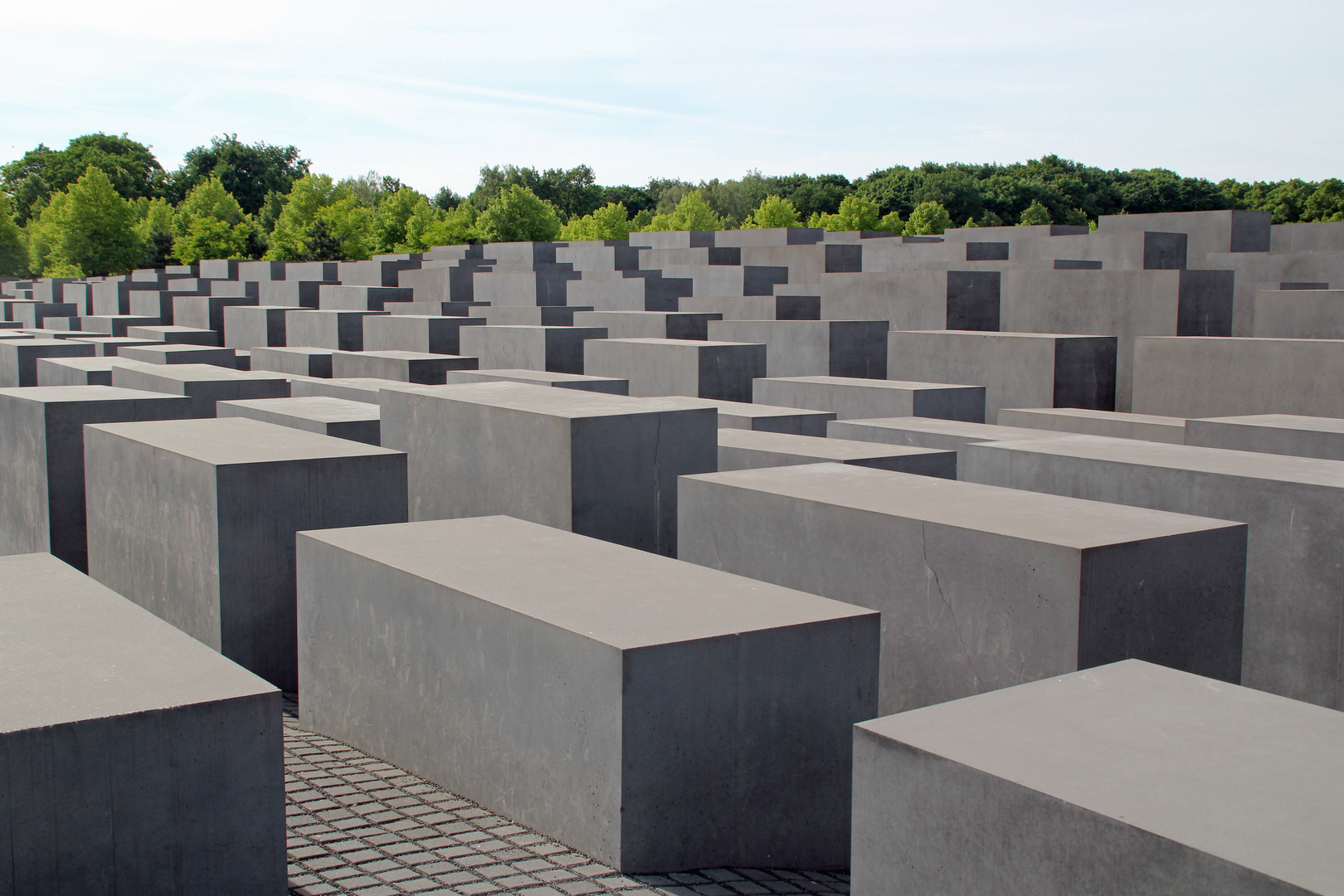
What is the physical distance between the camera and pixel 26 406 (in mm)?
10336

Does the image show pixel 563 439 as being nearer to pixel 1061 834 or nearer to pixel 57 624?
pixel 57 624

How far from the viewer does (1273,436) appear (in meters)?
9.62

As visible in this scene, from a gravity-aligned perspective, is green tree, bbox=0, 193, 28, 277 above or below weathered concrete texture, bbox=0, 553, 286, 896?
above

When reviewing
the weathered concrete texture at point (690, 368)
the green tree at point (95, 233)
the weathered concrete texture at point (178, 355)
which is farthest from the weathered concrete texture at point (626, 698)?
the green tree at point (95, 233)

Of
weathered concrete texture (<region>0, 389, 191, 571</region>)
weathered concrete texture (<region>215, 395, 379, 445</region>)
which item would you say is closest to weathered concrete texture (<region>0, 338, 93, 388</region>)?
weathered concrete texture (<region>0, 389, 191, 571</region>)

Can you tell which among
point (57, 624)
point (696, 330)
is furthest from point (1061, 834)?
point (696, 330)

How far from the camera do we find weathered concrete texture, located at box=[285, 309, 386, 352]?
69.2ft

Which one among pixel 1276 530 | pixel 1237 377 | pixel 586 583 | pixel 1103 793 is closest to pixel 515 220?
pixel 1237 377

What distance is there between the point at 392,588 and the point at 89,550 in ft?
15.2

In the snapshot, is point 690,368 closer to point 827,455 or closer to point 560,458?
point 827,455

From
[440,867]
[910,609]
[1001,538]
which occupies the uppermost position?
[1001,538]

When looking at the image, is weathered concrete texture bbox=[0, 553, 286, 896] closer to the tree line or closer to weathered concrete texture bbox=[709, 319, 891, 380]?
weathered concrete texture bbox=[709, 319, 891, 380]

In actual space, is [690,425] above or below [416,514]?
above

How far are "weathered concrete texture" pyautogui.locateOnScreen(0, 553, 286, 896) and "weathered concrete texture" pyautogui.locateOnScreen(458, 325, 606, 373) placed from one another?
40.4ft
